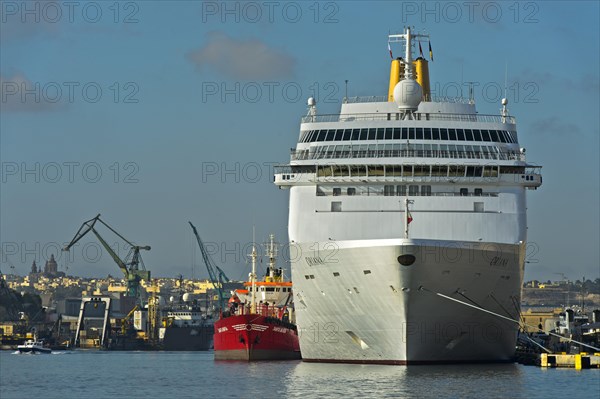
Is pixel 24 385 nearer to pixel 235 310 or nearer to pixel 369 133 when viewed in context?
pixel 369 133

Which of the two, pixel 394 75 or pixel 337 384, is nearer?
pixel 337 384

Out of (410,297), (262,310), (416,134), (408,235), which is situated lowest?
(262,310)

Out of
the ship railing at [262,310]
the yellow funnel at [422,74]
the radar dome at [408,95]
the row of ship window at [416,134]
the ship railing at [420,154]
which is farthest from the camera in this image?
the ship railing at [262,310]

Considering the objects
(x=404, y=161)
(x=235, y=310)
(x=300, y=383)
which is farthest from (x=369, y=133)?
(x=235, y=310)

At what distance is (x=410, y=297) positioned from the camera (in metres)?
59.0

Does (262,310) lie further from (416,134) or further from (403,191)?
(403,191)

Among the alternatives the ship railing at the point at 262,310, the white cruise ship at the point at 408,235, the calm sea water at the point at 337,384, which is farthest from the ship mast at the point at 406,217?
the ship railing at the point at 262,310

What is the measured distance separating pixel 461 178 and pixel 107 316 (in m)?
133

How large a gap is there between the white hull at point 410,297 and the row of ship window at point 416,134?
6.07 m

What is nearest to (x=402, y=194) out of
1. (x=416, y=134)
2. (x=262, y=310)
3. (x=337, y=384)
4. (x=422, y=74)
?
(x=416, y=134)

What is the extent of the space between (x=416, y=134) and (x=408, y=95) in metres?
3.29

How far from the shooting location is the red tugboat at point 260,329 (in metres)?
91.6

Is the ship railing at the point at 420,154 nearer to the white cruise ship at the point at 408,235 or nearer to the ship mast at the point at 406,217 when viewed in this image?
the white cruise ship at the point at 408,235

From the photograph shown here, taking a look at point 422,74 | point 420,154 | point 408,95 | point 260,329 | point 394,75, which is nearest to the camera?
point 420,154
